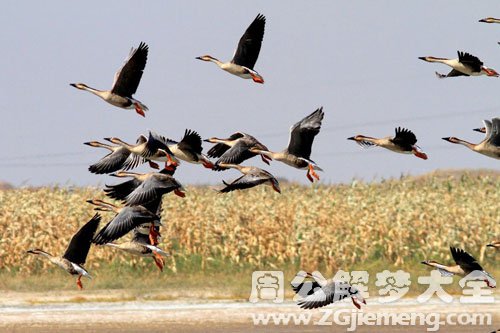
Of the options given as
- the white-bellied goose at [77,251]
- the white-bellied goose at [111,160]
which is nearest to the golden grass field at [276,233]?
the white-bellied goose at [77,251]

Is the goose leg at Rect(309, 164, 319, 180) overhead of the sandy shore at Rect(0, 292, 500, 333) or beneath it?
overhead

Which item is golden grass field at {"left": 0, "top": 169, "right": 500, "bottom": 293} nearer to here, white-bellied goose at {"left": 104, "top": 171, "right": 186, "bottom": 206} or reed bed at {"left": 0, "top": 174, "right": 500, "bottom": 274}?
reed bed at {"left": 0, "top": 174, "right": 500, "bottom": 274}

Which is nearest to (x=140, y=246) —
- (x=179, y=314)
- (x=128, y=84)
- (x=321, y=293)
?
(x=128, y=84)

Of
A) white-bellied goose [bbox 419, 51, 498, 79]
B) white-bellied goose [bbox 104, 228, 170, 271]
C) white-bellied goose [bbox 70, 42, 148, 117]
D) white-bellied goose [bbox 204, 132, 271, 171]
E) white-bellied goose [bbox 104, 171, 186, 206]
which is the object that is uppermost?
white-bellied goose [bbox 419, 51, 498, 79]

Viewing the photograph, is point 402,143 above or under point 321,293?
above

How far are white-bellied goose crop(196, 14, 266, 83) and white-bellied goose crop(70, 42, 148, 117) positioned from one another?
0.92 meters

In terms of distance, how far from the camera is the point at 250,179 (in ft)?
36.6

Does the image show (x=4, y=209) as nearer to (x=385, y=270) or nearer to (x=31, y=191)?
(x=31, y=191)

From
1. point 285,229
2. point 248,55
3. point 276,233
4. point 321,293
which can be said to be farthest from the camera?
point 285,229

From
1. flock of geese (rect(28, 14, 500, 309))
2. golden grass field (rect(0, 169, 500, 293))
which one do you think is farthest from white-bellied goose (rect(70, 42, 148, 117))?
golden grass field (rect(0, 169, 500, 293))

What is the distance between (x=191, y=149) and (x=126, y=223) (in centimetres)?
98

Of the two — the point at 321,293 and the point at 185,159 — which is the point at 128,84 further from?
the point at 321,293

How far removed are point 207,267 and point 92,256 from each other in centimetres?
288

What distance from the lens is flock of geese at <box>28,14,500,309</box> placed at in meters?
10.8
